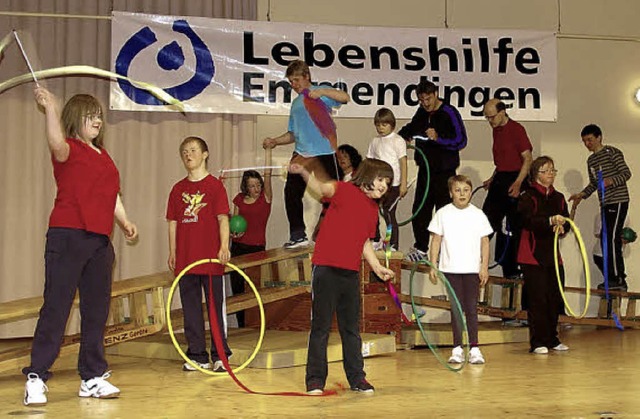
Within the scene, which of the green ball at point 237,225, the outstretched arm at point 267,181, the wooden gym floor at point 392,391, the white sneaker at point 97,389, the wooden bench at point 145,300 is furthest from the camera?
the outstretched arm at point 267,181

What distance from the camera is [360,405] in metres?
5.24

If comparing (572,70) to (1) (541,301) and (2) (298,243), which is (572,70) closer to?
(1) (541,301)

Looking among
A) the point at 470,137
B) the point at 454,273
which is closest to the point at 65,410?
the point at 454,273

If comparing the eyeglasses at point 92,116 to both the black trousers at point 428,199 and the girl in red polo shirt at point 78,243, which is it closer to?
the girl in red polo shirt at point 78,243

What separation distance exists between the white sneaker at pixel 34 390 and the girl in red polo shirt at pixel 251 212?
12.7ft

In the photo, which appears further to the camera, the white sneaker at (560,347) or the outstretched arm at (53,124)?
the white sneaker at (560,347)

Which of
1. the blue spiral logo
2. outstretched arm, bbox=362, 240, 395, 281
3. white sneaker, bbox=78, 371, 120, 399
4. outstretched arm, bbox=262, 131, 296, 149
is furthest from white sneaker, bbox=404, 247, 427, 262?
white sneaker, bbox=78, 371, 120, 399

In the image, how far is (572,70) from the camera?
10.9m

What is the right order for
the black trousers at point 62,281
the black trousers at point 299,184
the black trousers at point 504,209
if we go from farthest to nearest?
the black trousers at point 504,209 → the black trousers at point 299,184 → the black trousers at point 62,281

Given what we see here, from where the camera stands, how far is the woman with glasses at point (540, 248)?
24.9 ft

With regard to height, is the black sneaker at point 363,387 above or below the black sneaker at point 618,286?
below

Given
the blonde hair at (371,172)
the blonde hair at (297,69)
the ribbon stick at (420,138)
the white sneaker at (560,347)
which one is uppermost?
the blonde hair at (297,69)

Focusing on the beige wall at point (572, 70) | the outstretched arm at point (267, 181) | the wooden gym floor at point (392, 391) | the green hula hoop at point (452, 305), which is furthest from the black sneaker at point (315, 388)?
the beige wall at point (572, 70)

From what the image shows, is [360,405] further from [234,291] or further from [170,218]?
[234,291]
